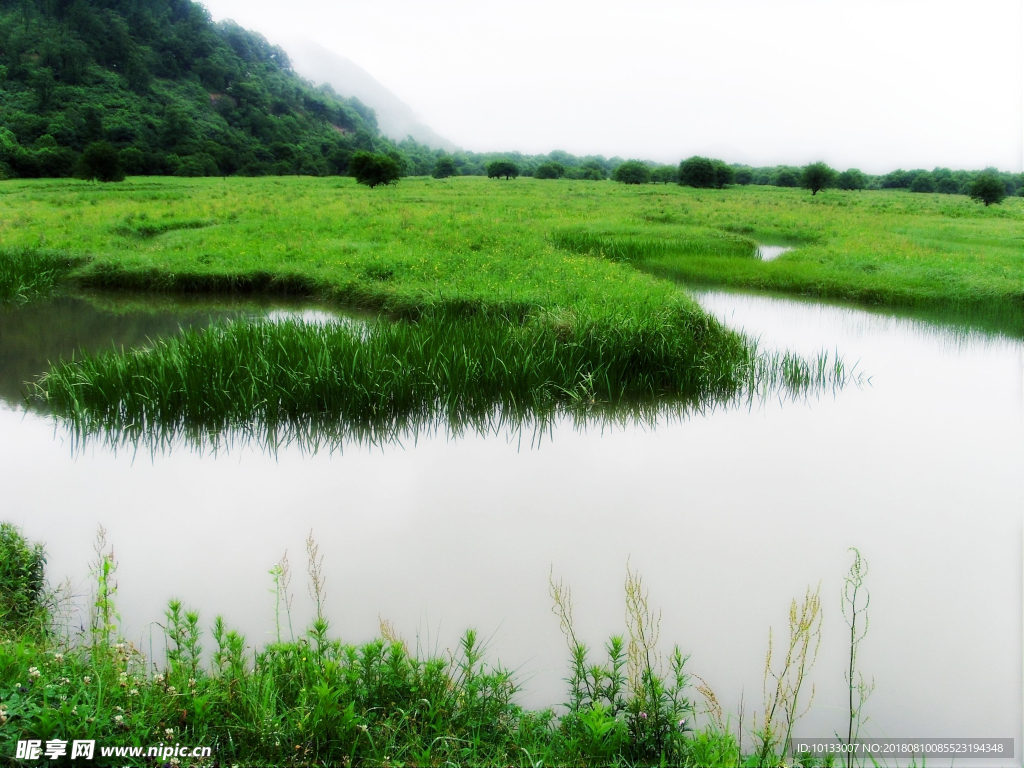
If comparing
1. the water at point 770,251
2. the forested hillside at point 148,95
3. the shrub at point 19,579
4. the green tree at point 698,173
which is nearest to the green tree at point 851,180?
the green tree at point 698,173

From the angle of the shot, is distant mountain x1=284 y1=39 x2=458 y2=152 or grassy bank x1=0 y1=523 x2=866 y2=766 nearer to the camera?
grassy bank x1=0 y1=523 x2=866 y2=766

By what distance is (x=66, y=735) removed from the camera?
76.5 inches

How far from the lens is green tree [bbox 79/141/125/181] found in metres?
17.2

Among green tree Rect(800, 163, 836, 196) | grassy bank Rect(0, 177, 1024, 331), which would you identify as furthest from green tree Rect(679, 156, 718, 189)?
grassy bank Rect(0, 177, 1024, 331)

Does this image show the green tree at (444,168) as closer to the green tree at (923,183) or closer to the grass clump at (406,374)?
the green tree at (923,183)

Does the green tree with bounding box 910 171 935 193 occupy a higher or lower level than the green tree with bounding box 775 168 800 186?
lower

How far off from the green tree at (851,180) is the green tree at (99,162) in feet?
83.8

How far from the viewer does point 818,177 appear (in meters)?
26.7

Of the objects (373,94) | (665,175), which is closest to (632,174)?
(665,175)

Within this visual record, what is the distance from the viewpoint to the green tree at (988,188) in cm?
1631

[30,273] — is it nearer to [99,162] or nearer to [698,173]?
[99,162]

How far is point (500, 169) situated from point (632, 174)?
312 inches

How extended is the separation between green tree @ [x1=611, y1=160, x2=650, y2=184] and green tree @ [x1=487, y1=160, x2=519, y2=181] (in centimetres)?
658

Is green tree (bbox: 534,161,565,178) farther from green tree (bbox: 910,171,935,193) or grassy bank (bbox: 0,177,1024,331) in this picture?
green tree (bbox: 910,171,935,193)
